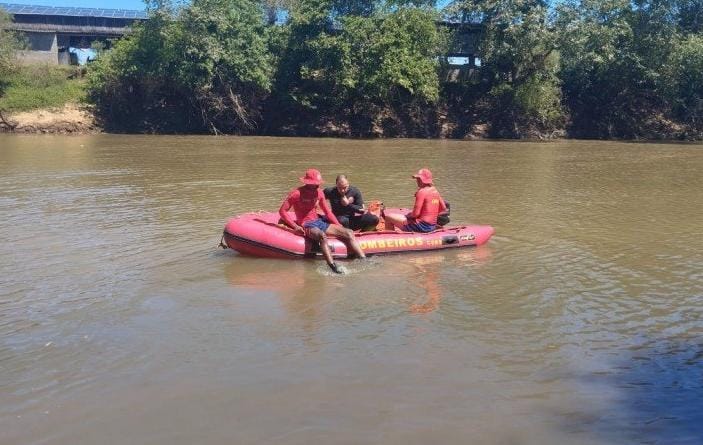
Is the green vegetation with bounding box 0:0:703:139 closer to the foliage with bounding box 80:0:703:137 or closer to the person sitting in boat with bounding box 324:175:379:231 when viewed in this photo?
the foliage with bounding box 80:0:703:137

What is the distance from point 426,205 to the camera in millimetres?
9242

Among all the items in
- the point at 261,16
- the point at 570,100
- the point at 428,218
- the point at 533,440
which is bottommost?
the point at 533,440

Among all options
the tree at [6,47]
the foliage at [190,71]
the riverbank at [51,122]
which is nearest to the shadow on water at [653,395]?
the foliage at [190,71]

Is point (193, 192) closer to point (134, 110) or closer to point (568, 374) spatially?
Result: point (568, 374)

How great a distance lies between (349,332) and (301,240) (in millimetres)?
2674

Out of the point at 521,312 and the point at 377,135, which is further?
the point at 377,135

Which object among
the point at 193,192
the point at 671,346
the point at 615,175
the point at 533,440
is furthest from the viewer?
the point at 615,175

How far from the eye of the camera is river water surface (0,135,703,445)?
4.41 meters

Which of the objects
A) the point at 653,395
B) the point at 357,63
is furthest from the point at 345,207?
the point at 357,63

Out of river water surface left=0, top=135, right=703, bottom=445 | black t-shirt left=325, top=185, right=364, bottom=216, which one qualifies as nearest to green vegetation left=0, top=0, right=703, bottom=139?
river water surface left=0, top=135, right=703, bottom=445

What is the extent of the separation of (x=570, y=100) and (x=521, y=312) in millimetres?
A: 33071

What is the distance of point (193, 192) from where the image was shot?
14172 mm

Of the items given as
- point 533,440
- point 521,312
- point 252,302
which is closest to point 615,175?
point 521,312

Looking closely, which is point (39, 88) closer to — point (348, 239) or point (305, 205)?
point (305, 205)
